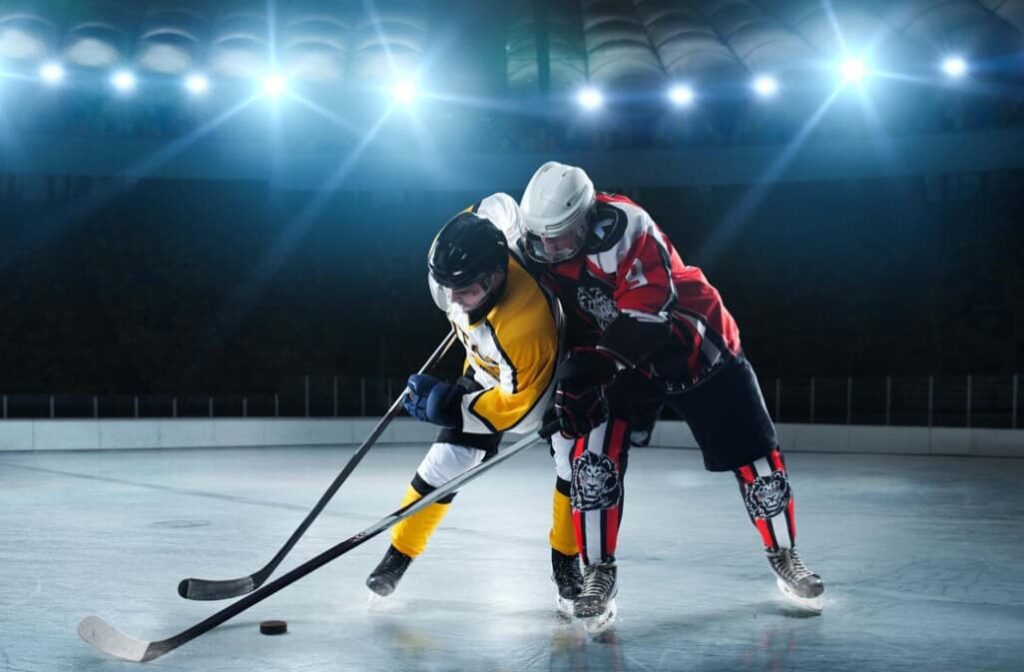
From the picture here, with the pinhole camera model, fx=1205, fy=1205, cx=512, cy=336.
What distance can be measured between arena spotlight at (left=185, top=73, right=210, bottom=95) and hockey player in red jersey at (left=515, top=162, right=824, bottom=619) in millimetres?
17959

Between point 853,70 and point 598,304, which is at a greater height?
point 853,70

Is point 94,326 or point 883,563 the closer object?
point 883,563

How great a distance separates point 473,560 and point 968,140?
16.7 meters

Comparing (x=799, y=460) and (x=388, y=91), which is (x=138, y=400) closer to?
(x=799, y=460)

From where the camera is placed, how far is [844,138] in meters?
20.9

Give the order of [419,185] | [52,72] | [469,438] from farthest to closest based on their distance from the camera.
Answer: [419,185] < [52,72] < [469,438]

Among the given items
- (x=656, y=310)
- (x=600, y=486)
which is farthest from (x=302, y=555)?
(x=656, y=310)

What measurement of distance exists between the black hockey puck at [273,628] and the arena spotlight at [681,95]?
1848cm

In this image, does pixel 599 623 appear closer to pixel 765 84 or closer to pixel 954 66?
pixel 954 66

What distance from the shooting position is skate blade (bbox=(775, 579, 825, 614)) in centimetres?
414

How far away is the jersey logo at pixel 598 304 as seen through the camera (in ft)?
12.9

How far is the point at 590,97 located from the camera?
21453mm

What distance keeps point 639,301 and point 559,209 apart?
375 mm

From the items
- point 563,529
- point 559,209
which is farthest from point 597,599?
point 559,209
